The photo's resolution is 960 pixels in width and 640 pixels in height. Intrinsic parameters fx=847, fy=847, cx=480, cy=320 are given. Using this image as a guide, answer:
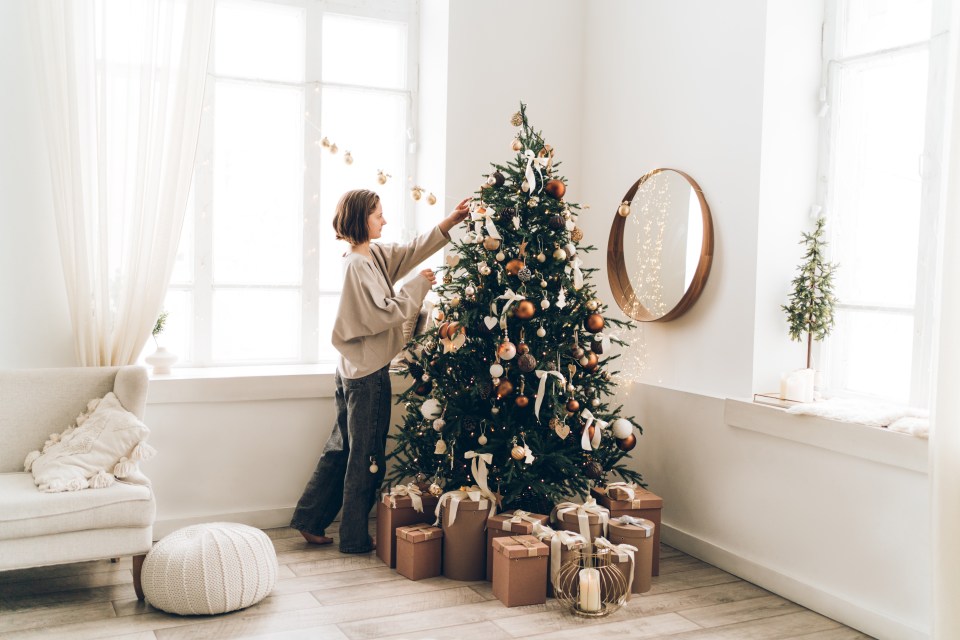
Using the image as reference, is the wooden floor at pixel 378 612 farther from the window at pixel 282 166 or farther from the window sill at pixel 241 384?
the window at pixel 282 166

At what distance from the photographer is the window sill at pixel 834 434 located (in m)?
2.87

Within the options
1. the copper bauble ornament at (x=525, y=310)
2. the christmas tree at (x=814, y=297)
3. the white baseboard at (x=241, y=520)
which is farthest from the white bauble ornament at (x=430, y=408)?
the christmas tree at (x=814, y=297)

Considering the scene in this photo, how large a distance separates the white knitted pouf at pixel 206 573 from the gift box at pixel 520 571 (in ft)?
2.90

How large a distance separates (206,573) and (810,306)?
254 centimetres

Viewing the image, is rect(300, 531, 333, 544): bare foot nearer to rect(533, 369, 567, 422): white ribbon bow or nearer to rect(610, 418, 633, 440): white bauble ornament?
Answer: rect(533, 369, 567, 422): white ribbon bow

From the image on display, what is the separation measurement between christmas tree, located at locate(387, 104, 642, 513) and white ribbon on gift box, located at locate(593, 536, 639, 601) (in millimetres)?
305

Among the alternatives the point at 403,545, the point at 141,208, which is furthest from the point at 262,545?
the point at 141,208

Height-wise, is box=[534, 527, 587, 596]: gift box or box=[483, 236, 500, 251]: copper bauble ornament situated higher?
box=[483, 236, 500, 251]: copper bauble ornament

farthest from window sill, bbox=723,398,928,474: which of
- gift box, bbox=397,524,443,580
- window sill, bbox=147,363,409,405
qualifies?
window sill, bbox=147,363,409,405

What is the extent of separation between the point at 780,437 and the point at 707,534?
675 millimetres

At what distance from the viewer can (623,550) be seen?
Result: 10.7ft

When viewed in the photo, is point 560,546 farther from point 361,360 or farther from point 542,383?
point 361,360

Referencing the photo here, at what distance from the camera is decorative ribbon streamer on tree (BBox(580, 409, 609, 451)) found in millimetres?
3424

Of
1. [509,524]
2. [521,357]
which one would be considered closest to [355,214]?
[521,357]
